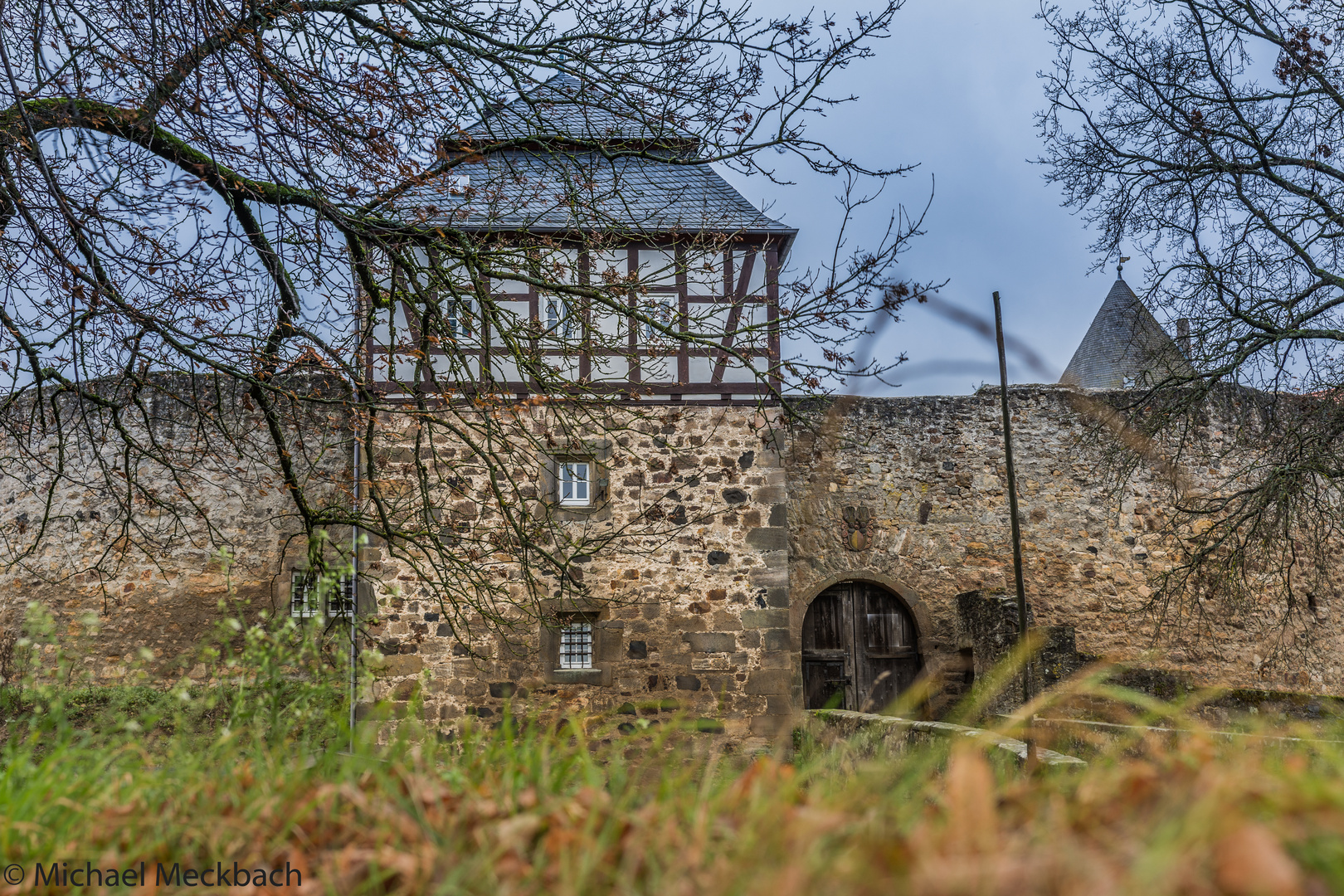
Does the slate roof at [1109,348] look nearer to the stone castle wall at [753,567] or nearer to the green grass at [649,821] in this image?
the stone castle wall at [753,567]

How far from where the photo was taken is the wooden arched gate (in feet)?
33.8

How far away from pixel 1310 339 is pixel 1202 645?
557 cm

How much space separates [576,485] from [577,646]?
A: 1.46 meters

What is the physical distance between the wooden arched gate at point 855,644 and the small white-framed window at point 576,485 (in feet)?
10.5

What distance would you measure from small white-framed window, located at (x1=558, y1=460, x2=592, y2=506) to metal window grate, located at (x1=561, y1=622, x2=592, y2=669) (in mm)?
1105

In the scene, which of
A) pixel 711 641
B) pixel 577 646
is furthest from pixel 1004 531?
pixel 577 646

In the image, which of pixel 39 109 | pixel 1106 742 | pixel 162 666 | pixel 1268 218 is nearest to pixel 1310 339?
pixel 1268 218

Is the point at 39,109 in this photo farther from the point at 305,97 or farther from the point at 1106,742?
the point at 1106,742

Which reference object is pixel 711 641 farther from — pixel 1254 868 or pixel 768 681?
pixel 1254 868

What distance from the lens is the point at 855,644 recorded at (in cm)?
1035

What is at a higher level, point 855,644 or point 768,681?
point 855,644

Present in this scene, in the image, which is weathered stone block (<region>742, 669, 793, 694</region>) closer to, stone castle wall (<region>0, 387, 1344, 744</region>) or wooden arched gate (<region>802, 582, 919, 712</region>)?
stone castle wall (<region>0, 387, 1344, 744</region>)

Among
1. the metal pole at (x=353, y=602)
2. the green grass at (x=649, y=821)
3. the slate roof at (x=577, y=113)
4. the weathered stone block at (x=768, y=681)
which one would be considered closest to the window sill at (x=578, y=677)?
the weathered stone block at (x=768, y=681)

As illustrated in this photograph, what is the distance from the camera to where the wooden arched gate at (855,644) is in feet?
33.8
